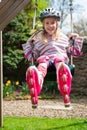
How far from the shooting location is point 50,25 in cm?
546

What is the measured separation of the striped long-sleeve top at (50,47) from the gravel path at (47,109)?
137 inches

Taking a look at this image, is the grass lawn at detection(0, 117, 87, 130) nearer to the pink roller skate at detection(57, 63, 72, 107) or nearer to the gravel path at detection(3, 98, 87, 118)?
the gravel path at detection(3, 98, 87, 118)

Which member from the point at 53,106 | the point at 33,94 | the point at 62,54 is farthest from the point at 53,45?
the point at 53,106

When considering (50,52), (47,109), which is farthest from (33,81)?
(47,109)

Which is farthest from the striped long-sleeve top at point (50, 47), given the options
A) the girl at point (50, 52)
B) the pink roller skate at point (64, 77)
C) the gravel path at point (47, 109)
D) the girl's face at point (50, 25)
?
the gravel path at point (47, 109)

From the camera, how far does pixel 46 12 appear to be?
5.46 meters

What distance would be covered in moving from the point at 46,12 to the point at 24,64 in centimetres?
838

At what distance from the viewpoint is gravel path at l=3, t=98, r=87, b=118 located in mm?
9086

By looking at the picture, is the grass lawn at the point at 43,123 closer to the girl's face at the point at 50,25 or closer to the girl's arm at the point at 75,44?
the girl's arm at the point at 75,44

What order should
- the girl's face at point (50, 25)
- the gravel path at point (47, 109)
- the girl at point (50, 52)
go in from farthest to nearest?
the gravel path at point (47, 109)
the girl's face at point (50, 25)
the girl at point (50, 52)

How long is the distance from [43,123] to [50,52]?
105 inches

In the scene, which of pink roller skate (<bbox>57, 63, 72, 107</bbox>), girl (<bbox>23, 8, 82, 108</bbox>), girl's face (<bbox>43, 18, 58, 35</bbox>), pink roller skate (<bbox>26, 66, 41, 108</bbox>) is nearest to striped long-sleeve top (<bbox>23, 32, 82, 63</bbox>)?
girl (<bbox>23, 8, 82, 108</bbox>)

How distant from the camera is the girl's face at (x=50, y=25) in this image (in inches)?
215

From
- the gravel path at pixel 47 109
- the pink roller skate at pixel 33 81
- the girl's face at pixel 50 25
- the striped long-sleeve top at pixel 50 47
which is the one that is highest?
the girl's face at pixel 50 25
